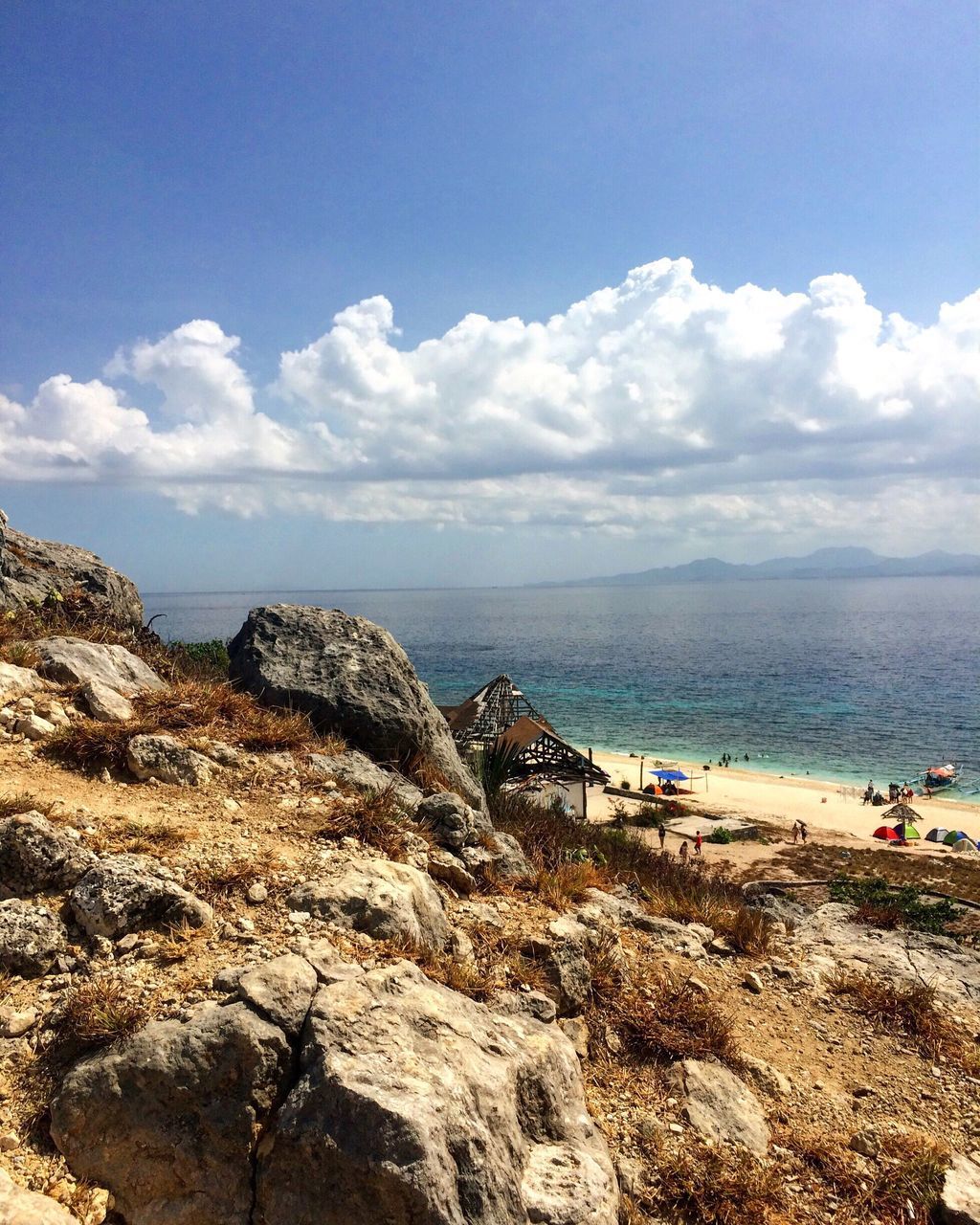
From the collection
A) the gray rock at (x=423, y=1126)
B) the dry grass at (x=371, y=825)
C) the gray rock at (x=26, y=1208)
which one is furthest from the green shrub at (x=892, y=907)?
the gray rock at (x=26, y=1208)

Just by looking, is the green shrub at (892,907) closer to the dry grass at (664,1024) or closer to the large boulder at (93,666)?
the dry grass at (664,1024)

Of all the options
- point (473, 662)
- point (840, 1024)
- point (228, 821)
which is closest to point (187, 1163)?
point (228, 821)

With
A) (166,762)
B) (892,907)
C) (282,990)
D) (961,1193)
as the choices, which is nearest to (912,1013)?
(961,1193)

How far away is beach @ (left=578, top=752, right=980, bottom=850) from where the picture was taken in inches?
1460

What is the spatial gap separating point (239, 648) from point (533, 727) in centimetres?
1825

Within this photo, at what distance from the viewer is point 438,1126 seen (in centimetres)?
345

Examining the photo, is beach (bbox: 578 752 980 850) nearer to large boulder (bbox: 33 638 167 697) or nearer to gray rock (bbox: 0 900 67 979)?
large boulder (bbox: 33 638 167 697)

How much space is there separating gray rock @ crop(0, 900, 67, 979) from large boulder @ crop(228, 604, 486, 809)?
4744mm

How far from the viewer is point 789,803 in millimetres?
41500

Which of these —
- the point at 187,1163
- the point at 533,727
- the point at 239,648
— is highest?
the point at 239,648

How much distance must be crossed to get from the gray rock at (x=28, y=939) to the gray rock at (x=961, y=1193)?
6027 millimetres

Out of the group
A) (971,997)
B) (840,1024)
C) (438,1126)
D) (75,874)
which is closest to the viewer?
(438,1126)

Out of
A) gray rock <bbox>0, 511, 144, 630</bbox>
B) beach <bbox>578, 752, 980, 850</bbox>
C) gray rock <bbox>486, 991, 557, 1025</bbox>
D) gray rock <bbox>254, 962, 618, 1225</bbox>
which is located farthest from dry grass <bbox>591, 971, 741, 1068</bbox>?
beach <bbox>578, 752, 980, 850</bbox>

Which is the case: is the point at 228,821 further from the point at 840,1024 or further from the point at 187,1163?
the point at 840,1024
